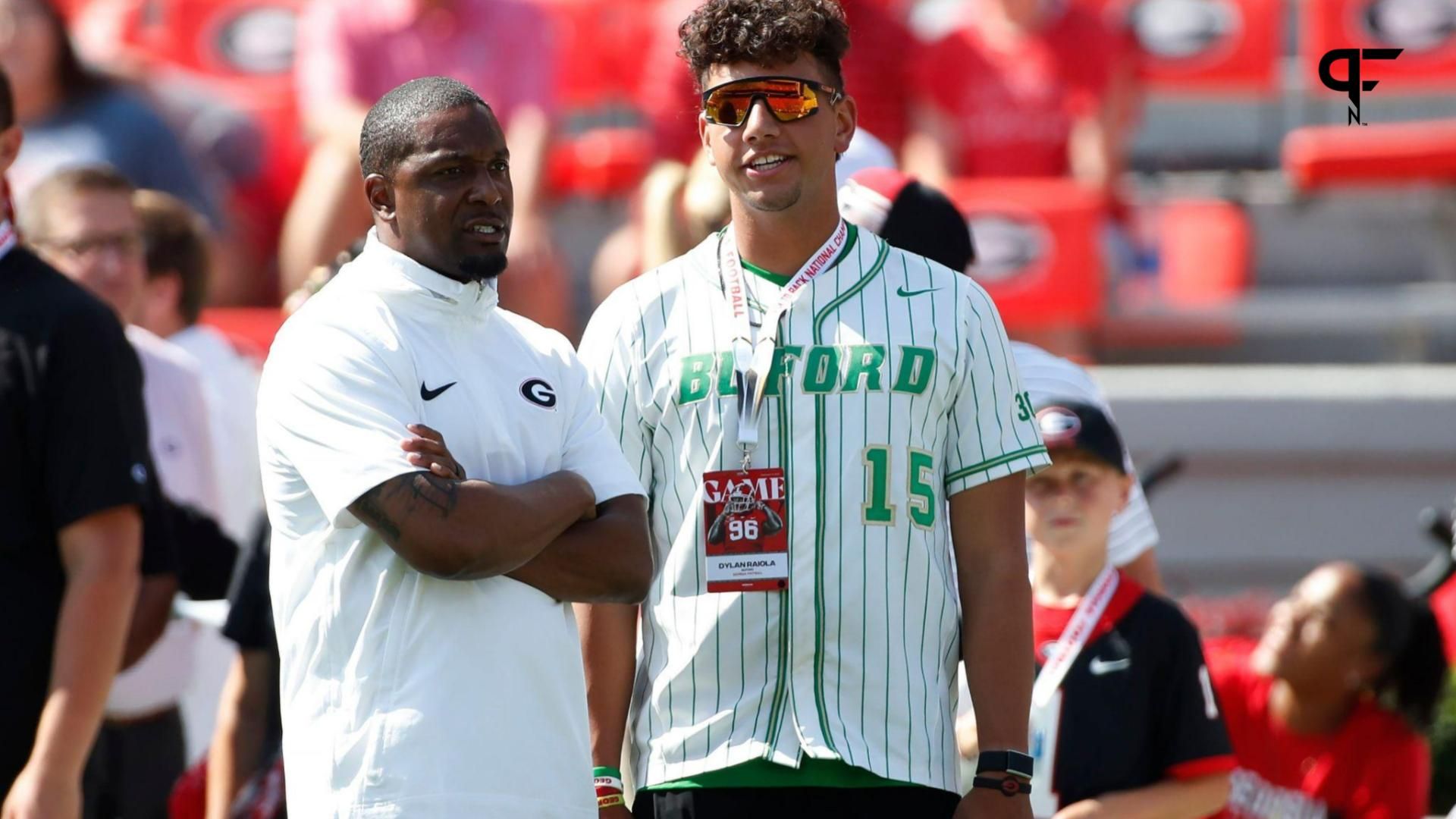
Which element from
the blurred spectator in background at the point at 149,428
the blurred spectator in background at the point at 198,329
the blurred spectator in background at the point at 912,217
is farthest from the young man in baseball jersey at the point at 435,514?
the blurred spectator in background at the point at 198,329

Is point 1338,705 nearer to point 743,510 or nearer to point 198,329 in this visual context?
point 743,510

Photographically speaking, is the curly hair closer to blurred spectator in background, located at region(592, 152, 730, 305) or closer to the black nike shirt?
blurred spectator in background, located at region(592, 152, 730, 305)

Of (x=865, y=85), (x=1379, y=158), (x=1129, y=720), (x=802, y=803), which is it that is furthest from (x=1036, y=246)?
(x=802, y=803)

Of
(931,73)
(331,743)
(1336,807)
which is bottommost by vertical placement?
(1336,807)

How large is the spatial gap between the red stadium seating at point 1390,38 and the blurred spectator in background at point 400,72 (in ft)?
11.4

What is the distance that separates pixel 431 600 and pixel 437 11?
16.8 ft

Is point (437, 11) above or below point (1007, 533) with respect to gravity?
above

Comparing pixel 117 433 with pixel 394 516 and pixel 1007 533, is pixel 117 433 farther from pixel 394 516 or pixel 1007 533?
pixel 1007 533

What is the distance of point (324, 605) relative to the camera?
2.84 meters

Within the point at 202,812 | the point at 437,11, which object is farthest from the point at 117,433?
the point at 437,11

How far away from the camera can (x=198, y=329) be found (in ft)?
19.2

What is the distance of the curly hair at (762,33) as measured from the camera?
10.6 feet

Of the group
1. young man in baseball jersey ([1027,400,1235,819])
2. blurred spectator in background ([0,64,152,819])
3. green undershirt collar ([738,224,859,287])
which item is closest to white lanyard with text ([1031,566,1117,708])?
young man in baseball jersey ([1027,400,1235,819])

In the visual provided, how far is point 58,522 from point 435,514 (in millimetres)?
1259
